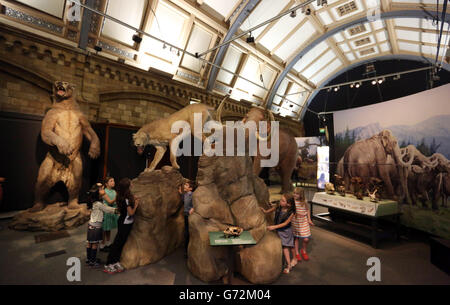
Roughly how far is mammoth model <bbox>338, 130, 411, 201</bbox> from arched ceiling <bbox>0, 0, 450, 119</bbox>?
4.55 meters

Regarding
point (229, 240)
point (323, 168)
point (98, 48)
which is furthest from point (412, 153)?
point (98, 48)

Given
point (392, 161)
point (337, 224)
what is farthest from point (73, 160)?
point (392, 161)

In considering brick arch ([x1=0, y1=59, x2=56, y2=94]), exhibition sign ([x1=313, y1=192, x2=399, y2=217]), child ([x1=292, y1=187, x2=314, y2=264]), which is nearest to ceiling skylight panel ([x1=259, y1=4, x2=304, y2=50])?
exhibition sign ([x1=313, y1=192, x2=399, y2=217])

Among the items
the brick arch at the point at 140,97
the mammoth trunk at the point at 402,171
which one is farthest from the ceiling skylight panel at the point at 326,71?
the mammoth trunk at the point at 402,171

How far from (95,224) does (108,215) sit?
0.67m

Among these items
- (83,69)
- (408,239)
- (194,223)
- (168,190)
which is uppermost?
(83,69)

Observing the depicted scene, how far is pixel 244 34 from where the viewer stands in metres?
7.00

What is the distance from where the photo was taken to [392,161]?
5.44m

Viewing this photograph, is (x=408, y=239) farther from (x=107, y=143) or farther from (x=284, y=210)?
(x=107, y=143)

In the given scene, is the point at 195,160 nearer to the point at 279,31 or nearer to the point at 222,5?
the point at 222,5

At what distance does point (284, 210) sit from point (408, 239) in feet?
10.9

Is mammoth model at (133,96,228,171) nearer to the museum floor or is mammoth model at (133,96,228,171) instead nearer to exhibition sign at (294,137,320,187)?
the museum floor

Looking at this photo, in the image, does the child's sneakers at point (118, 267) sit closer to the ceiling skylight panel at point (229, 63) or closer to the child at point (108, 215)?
the child at point (108, 215)

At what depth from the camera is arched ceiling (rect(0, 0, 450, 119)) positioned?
6793 mm
